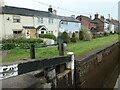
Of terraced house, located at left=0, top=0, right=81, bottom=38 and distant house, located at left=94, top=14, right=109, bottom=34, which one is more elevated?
distant house, located at left=94, top=14, right=109, bottom=34

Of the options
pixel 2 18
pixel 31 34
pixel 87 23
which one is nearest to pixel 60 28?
pixel 31 34

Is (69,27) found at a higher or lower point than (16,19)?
lower

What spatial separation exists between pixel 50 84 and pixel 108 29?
64760 mm

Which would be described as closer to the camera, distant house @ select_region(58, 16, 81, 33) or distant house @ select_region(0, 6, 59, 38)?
distant house @ select_region(0, 6, 59, 38)

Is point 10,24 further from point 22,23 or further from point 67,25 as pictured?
point 67,25

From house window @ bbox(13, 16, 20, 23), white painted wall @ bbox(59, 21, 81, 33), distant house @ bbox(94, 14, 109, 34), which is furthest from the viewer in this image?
distant house @ bbox(94, 14, 109, 34)

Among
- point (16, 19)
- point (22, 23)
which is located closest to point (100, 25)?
point (22, 23)

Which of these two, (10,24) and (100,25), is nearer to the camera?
(10,24)

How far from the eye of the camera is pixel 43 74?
392 cm

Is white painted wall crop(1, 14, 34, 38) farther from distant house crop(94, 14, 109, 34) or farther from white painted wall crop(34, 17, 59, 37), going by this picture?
distant house crop(94, 14, 109, 34)

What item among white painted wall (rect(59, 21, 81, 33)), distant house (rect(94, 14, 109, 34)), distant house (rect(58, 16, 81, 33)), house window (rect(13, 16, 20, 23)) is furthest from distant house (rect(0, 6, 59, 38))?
distant house (rect(94, 14, 109, 34))

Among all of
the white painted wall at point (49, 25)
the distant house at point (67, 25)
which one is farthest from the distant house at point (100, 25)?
the white painted wall at point (49, 25)

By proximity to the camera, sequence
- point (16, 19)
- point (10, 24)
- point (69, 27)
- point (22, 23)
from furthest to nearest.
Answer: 1. point (69, 27)
2. point (22, 23)
3. point (16, 19)
4. point (10, 24)

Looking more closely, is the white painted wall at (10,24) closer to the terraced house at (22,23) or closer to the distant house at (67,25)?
the terraced house at (22,23)
